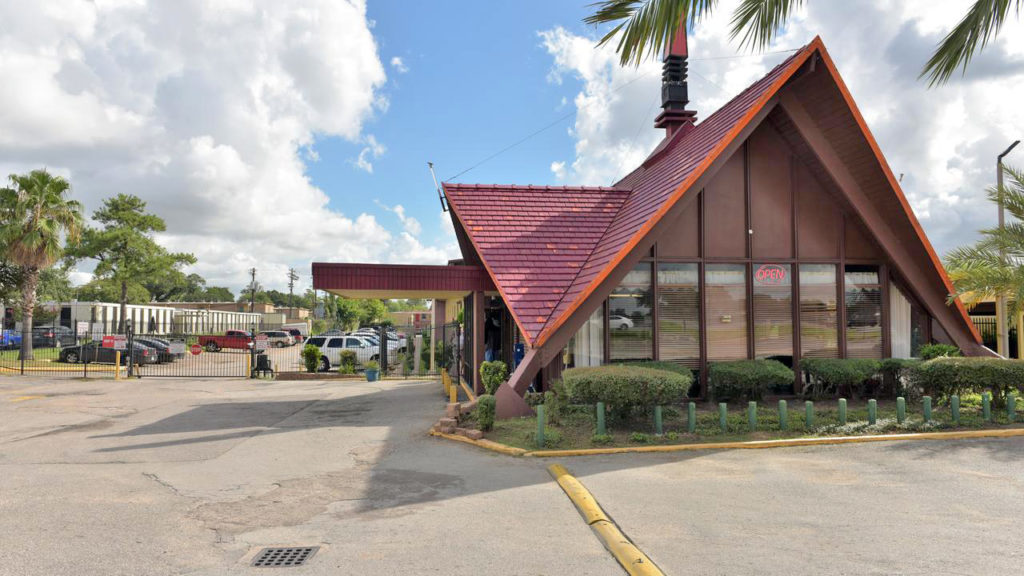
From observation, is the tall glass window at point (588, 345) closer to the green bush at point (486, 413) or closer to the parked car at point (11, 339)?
the green bush at point (486, 413)

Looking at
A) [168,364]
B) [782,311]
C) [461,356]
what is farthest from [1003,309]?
[168,364]

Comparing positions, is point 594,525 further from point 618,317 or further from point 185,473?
point 618,317

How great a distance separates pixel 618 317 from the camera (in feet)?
41.1

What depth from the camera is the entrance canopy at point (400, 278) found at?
1374 cm


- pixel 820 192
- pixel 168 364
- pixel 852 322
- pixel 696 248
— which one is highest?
pixel 820 192

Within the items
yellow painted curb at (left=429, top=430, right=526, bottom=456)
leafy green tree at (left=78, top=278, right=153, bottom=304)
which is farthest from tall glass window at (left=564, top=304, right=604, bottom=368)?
leafy green tree at (left=78, top=278, right=153, bottom=304)

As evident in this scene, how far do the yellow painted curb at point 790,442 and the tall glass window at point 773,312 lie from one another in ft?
11.2

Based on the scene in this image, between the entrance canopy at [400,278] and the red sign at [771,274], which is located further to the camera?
the entrance canopy at [400,278]

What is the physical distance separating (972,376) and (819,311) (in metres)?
2.97

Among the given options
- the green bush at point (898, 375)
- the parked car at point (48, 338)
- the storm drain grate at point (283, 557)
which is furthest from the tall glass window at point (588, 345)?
the parked car at point (48, 338)

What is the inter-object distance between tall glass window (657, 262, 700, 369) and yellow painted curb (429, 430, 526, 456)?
4.55m

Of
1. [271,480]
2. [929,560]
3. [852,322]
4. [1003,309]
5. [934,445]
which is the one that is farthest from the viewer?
[1003,309]

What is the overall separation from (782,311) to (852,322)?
1.68 m

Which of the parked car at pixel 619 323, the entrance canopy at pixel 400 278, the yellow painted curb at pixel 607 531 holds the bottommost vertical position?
the yellow painted curb at pixel 607 531
